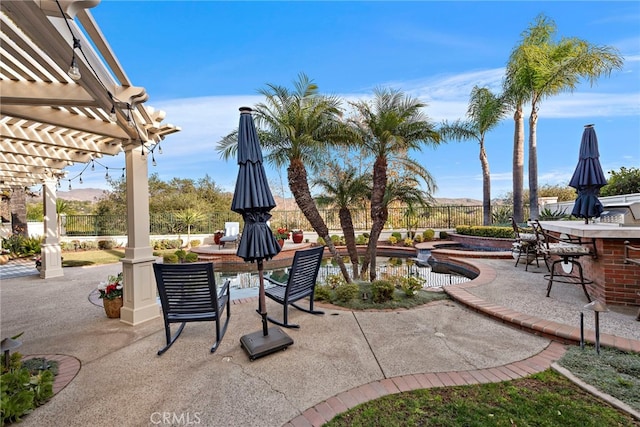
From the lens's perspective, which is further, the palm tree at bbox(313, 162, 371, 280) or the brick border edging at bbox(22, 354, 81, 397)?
the palm tree at bbox(313, 162, 371, 280)

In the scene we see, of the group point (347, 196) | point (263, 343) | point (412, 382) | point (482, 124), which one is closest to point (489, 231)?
point (482, 124)

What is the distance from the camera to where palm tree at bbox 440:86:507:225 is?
13.2m

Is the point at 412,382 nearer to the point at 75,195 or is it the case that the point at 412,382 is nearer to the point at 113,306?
the point at 113,306

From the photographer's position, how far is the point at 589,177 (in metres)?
4.75

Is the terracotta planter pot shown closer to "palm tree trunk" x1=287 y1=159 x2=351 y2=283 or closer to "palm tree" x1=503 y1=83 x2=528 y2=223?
"palm tree trunk" x1=287 y1=159 x2=351 y2=283

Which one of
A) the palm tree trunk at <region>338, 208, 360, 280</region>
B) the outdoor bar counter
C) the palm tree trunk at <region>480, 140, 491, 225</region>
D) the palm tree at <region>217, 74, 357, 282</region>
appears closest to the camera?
the outdoor bar counter

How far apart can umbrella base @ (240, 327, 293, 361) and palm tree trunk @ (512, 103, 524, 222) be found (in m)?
13.2

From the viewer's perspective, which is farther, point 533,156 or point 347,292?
point 533,156

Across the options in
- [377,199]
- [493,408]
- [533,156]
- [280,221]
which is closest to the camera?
[493,408]

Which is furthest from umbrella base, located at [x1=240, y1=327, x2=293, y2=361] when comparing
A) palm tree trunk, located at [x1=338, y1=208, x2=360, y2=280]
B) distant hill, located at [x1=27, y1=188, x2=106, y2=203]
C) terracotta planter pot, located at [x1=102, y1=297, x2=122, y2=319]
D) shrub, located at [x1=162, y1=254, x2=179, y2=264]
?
distant hill, located at [x1=27, y1=188, x2=106, y2=203]

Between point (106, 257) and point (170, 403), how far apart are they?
1108cm

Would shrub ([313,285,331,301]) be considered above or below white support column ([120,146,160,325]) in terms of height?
below

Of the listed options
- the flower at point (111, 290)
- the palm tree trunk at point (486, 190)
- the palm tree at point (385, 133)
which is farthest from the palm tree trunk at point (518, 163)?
the flower at point (111, 290)

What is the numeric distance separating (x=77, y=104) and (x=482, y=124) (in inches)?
616
